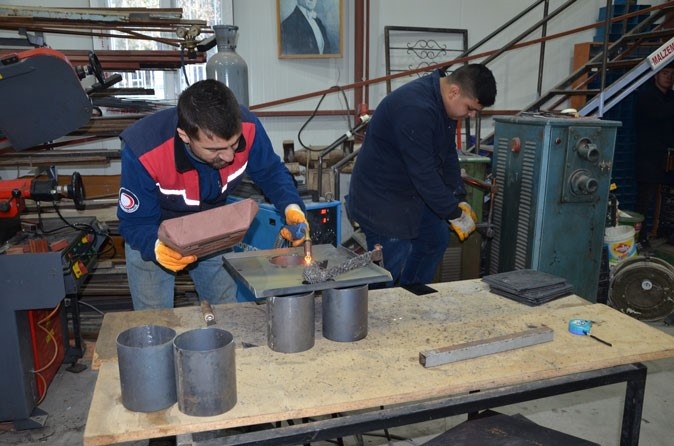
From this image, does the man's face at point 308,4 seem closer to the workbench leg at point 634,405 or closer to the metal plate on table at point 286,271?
the metal plate on table at point 286,271

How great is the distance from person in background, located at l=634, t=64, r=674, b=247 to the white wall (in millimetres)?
1037

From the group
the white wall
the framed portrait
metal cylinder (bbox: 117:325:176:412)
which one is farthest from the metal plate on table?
the framed portrait

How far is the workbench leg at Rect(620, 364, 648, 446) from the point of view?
139 centimetres

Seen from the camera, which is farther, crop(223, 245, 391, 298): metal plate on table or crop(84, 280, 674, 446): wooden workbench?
crop(223, 245, 391, 298): metal plate on table

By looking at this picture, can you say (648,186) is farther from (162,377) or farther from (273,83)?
(162,377)

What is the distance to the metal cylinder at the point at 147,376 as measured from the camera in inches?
41.1

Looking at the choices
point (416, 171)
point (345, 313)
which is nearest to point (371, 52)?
point (416, 171)

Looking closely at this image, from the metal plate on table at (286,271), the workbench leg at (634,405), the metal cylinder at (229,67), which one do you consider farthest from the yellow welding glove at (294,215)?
the metal cylinder at (229,67)

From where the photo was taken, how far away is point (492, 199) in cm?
319

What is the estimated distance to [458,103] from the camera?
7.36 feet

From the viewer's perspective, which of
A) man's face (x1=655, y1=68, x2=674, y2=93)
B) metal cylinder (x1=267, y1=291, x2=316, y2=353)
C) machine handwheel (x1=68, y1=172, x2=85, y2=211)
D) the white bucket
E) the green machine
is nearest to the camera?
metal cylinder (x1=267, y1=291, x2=316, y2=353)

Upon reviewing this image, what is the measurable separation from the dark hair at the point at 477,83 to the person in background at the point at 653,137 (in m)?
2.55

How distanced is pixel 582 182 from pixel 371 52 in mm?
2319

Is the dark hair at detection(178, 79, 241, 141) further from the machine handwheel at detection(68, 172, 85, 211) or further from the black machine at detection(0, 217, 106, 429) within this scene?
the black machine at detection(0, 217, 106, 429)
